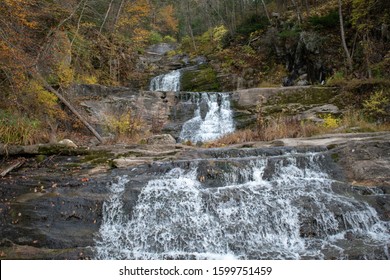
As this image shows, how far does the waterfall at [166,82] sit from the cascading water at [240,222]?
13346 mm

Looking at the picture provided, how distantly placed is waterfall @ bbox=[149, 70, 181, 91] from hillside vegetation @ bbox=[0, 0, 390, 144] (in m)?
1.06

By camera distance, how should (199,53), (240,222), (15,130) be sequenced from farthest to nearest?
1. (199,53)
2. (15,130)
3. (240,222)

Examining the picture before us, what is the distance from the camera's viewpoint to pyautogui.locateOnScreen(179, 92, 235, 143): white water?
1323 cm

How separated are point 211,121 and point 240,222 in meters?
8.47

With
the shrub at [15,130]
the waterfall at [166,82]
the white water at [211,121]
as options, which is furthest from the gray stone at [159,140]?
the waterfall at [166,82]

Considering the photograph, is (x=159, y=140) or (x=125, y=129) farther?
(x=125, y=129)

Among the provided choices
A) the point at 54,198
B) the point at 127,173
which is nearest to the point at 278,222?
the point at 127,173

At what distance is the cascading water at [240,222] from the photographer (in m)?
5.04

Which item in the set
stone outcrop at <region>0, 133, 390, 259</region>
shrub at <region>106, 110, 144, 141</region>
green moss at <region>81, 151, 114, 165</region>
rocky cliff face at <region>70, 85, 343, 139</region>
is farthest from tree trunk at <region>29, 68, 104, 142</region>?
green moss at <region>81, 151, 114, 165</region>

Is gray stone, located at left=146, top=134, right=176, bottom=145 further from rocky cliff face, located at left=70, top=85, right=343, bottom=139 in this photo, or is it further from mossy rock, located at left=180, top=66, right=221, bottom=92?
mossy rock, located at left=180, top=66, right=221, bottom=92

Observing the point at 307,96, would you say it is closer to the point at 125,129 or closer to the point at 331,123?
the point at 331,123

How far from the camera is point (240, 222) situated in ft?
18.4

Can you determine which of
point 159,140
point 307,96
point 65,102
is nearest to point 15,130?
point 65,102

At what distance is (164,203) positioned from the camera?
601cm
